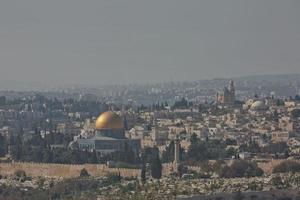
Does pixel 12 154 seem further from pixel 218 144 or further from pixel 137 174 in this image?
pixel 137 174

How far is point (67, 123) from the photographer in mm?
105938

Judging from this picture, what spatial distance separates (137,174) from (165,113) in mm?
44537

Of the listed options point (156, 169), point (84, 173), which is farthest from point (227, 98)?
point (156, 169)

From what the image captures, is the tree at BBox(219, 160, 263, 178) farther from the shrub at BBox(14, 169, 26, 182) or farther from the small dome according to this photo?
the small dome

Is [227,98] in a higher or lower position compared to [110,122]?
higher

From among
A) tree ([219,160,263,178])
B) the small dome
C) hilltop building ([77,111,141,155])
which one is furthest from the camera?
the small dome

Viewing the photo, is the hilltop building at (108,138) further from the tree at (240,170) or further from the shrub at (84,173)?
the tree at (240,170)

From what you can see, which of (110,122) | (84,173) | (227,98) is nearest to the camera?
(84,173)

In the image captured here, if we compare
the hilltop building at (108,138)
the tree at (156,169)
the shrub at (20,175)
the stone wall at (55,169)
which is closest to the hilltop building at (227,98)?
the hilltop building at (108,138)

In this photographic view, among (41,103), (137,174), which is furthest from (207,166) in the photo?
(41,103)

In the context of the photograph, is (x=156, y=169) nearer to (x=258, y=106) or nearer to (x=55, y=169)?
(x=55, y=169)

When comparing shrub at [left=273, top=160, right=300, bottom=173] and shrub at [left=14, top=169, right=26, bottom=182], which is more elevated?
shrub at [left=273, top=160, right=300, bottom=173]

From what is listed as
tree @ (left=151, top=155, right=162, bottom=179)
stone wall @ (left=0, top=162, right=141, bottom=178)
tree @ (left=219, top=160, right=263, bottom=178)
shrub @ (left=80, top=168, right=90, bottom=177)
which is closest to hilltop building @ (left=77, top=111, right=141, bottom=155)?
stone wall @ (left=0, top=162, right=141, bottom=178)

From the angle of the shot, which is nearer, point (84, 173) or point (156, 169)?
point (156, 169)
